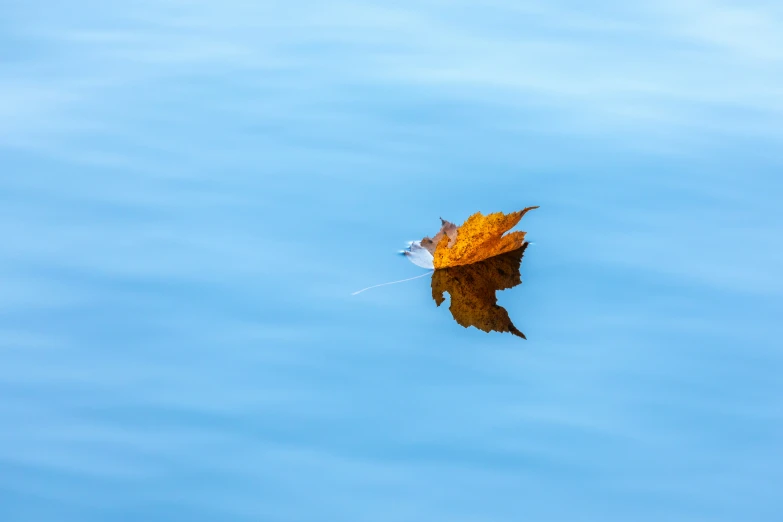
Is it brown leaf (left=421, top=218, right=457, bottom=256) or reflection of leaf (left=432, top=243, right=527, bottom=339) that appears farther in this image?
brown leaf (left=421, top=218, right=457, bottom=256)

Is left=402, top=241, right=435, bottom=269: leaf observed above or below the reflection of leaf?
above

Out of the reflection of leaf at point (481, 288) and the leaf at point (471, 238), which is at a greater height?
→ the leaf at point (471, 238)

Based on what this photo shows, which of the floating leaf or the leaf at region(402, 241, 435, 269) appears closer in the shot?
the floating leaf

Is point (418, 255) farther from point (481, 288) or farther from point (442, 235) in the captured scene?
point (481, 288)

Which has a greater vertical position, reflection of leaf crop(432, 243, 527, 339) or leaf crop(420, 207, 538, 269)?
leaf crop(420, 207, 538, 269)

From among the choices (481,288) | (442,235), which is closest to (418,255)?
(442,235)
